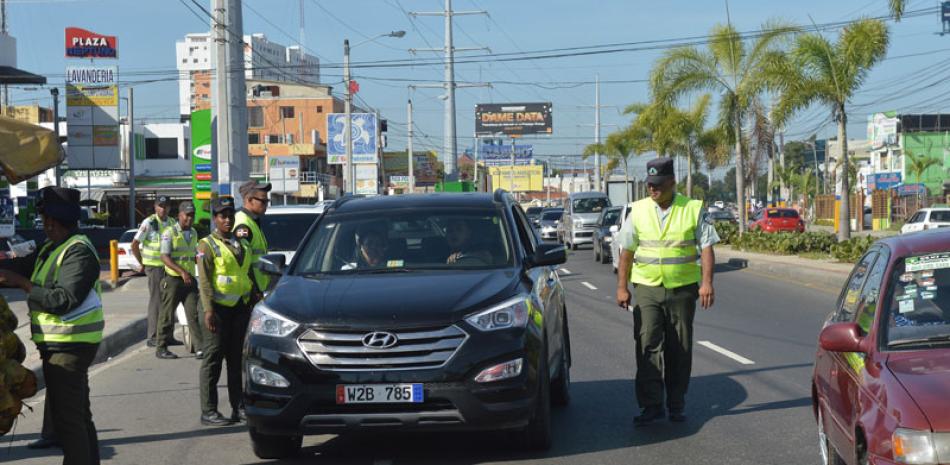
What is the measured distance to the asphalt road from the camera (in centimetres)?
797

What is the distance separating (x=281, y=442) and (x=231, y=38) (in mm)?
15653

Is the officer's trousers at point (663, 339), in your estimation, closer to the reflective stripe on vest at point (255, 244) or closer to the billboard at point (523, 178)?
the reflective stripe on vest at point (255, 244)

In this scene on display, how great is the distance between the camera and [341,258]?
8703 millimetres

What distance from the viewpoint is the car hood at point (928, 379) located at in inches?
185

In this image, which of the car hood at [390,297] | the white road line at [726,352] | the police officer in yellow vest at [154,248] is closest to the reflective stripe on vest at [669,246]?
the car hood at [390,297]

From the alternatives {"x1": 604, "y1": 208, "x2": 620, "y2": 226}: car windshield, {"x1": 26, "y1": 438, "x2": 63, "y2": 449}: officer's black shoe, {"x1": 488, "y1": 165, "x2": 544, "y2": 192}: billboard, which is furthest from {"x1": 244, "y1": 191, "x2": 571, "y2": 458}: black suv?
{"x1": 488, "y1": 165, "x2": 544, "y2": 192}: billboard

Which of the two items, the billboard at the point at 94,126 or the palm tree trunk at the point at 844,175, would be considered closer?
the palm tree trunk at the point at 844,175

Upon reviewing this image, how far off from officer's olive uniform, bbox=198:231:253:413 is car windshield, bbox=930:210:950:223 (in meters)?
33.9

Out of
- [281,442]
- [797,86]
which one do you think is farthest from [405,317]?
[797,86]

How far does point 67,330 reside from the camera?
6.55m

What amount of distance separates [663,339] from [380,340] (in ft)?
8.58

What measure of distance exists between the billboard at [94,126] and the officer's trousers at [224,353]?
53.5 meters

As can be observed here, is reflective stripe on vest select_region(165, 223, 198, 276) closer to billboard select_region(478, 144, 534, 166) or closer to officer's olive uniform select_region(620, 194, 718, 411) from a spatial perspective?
officer's olive uniform select_region(620, 194, 718, 411)

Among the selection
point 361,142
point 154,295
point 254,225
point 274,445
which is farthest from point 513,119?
point 274,445
